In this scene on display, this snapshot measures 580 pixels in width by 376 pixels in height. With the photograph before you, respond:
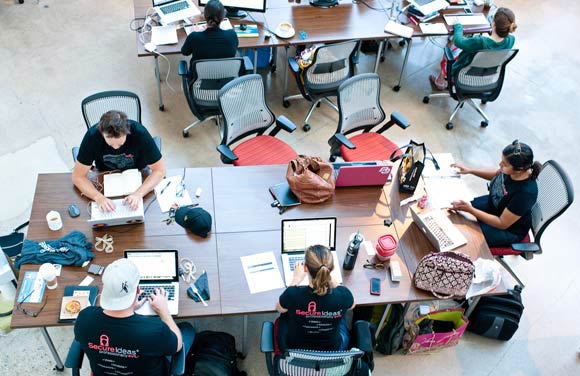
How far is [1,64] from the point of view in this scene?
19.4ft

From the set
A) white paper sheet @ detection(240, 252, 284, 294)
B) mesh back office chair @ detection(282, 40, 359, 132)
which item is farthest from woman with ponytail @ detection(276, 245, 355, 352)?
mesh back office chair @ detection(282, 40, 359, 132)

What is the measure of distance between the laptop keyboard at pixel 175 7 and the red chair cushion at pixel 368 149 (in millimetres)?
2322

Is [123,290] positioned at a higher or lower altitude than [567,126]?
higher

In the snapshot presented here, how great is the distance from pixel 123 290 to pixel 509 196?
280cm

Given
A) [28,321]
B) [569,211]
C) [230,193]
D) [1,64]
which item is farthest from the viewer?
[1,64]

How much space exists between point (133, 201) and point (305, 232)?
47.1 inches

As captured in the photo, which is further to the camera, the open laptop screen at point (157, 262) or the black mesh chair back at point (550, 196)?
the black mesh chair back at point (550, 196)

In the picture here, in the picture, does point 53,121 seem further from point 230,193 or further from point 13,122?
point 230,193

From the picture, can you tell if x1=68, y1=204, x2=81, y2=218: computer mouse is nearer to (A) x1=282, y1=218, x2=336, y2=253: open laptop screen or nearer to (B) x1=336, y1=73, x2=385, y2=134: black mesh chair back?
(A) x1=282, y1=218, x2=336, y2=253: open laptop screen

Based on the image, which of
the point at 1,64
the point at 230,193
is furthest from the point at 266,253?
the point at 1,64

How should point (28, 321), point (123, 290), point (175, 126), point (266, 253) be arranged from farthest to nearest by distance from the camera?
point (175, 126), point (266, 253), point (28, 321), point (123, 290)

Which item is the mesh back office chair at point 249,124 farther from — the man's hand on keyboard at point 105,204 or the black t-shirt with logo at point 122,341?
the black t-shirt with logo at point 122,341

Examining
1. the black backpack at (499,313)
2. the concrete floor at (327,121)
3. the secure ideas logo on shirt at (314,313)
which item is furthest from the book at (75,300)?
the black backpack at (499,313)

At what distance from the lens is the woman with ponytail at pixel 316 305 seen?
9.37 ft
